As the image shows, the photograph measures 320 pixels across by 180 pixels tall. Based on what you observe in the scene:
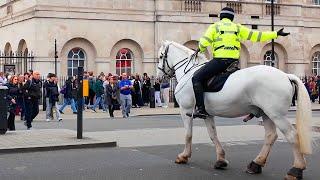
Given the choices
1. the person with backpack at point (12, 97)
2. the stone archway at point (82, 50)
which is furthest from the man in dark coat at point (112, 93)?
the stone archway at point (82, 50)

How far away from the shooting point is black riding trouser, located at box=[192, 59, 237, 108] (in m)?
9.66

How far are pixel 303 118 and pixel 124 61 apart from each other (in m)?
27.0

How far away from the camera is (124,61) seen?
117ft

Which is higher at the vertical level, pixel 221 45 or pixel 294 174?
pixel 221 45

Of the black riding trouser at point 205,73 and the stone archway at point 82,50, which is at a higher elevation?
the stone archway at point 82,50

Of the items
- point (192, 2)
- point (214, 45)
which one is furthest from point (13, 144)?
point (192, 2)

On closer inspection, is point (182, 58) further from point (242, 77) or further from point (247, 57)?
point (247, 57)

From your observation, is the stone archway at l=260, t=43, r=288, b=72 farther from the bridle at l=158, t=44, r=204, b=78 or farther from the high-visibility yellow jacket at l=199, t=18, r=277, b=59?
the high-visibility yellow jacket at l=199, t=18, r=277, b=59

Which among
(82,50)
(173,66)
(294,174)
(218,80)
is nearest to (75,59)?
(82,50)

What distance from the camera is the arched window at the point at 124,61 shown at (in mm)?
35406

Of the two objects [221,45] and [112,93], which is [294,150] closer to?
[221,45]

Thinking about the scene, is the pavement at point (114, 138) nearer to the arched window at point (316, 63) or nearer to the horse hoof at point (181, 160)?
the horse hoof at point (181, 160)

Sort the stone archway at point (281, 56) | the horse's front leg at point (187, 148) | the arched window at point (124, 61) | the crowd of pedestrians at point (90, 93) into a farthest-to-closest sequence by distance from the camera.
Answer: the stone archway at point (281, 56)
the arched window at point (124, 61)
the crowd of pedestrians at point (90, 93)
the horse's front leg at point (187, 148)

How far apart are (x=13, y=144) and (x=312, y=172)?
6.48 meters
